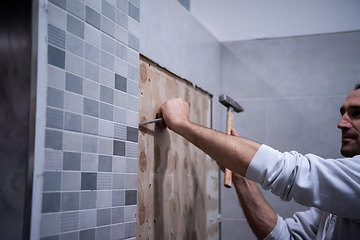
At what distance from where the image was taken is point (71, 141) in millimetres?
678

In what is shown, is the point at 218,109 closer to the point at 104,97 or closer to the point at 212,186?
the point at 212,186

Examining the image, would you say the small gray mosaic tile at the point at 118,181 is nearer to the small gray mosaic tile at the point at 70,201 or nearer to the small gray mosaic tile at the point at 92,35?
the small gray mosaic tile at the point at 70,201

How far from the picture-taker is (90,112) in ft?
2.41

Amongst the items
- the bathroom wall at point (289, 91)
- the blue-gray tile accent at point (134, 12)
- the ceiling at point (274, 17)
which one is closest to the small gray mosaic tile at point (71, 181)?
the blue-gray tile accent at point (134, 12)

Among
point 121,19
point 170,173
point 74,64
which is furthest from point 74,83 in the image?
point 170,173

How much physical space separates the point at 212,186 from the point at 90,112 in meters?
0.98

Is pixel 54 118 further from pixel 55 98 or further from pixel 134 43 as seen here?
pixel 134 43

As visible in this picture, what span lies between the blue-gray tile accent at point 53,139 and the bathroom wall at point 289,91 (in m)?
1.24

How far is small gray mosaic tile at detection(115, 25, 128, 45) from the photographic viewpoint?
33.4 inches

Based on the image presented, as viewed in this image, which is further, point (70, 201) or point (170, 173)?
point (170, 173)

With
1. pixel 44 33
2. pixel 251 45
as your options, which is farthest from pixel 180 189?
pixel 251 45

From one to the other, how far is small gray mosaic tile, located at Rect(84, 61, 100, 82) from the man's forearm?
1.14 feet

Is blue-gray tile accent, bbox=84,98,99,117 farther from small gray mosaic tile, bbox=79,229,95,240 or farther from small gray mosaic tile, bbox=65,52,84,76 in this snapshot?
small gray mosaic tile, bbox=79,229,95,240

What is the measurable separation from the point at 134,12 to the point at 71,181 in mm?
507
